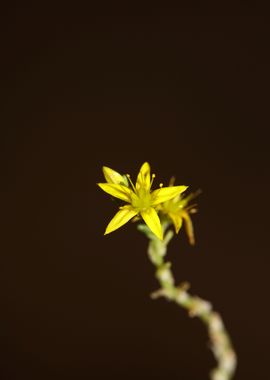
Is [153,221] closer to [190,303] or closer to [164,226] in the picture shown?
[164,226]

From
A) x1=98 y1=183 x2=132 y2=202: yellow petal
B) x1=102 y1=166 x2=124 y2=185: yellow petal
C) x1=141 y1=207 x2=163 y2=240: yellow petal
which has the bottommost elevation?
x1=141 y1=207 x2=163 y2=240: yellow petal

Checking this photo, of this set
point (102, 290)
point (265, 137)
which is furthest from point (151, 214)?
point (265, 137)

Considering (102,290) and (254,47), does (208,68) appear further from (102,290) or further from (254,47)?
(102,290)

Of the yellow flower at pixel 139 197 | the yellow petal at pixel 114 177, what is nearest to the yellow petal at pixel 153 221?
the yellow flower at pixel 139 197

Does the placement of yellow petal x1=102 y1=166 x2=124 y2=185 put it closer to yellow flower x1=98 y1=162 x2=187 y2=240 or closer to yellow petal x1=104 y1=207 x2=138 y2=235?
yellow flower x1=98 y1=162 x2=187 y2=240

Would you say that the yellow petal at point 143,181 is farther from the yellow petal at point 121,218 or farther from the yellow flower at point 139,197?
the yellow petal at point 121,218

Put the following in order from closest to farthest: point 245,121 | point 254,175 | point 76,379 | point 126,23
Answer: point 76,379, point 254,175, point 245,121, point 126,23

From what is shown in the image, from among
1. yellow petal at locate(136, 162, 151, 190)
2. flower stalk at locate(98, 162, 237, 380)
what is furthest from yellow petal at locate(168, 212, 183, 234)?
yellow petal at locate(136, 162, 151, 190)
